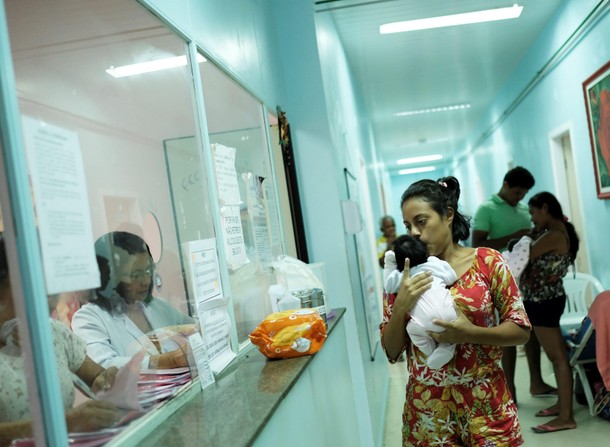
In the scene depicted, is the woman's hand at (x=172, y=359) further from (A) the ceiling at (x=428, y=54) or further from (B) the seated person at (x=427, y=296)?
(A) the ceiling at (x=428, y=54)

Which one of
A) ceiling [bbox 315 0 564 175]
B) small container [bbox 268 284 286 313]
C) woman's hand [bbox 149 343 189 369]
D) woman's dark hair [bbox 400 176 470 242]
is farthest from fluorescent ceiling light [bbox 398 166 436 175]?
woman's hand [bbox 149 343 189 369]

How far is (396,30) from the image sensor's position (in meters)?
5.34

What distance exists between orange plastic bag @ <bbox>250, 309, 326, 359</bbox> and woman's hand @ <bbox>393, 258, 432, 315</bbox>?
318 mm

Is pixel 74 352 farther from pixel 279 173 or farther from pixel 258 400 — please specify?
pixel 279 173

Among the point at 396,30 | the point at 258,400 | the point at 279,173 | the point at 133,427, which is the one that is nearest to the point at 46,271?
the point at 133,427

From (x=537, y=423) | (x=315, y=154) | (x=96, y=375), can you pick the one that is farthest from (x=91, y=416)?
(x=537, y=423)

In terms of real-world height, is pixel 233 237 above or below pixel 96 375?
above

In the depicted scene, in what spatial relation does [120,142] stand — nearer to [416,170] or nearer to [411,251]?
[411,251]

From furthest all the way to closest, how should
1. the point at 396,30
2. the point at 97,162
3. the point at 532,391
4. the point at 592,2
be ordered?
the point at 396,30
the point at 592,2
the point at 532,391
the point at 97,162

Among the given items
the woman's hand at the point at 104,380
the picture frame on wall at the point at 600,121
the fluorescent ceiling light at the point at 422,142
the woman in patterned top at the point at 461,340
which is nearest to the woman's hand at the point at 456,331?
the woman in patterned top at the point at 461,340

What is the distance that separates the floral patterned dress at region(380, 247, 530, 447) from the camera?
1.75 meters

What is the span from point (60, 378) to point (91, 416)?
0.58 ft

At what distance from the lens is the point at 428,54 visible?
268 inches

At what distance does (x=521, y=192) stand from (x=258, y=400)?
3626 mm
